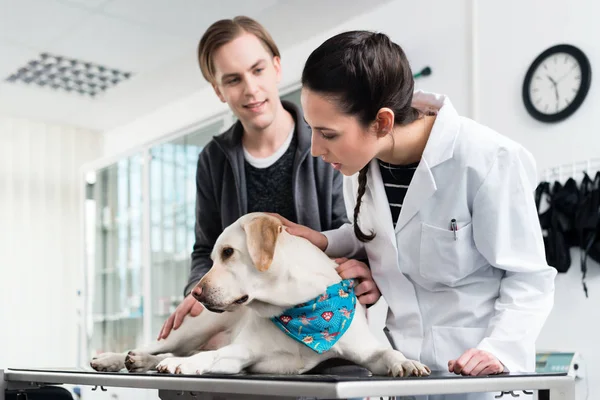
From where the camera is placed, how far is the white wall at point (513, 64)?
2.64 m

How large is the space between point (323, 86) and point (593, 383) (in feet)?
6.77

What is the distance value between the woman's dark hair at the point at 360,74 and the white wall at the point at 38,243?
16.0 ft

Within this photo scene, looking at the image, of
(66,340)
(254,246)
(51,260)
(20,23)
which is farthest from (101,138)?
(254,246)

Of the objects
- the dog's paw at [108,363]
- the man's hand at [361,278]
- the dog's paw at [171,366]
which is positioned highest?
the man's hand at [361,278]

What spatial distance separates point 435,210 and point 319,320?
1.02 feet

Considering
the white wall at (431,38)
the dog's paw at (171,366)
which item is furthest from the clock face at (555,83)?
the dog's paw at (171,366)

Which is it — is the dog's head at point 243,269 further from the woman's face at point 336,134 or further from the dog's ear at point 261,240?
the woman's face at point 336,134

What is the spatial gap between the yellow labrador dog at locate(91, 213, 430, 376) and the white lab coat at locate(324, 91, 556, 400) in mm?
133

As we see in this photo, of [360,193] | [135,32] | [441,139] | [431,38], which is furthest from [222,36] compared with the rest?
[135,32]

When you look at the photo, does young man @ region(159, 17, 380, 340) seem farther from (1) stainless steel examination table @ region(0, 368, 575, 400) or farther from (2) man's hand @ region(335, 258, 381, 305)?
(1) stainless steel examination table @ region(0, 368, 575, 400)

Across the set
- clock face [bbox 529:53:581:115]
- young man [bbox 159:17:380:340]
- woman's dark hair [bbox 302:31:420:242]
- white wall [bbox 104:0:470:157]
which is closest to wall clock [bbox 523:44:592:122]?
clock face [bbox 529:53:581:115]

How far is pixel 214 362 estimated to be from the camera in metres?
1.01

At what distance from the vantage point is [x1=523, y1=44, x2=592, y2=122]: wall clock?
2674mm

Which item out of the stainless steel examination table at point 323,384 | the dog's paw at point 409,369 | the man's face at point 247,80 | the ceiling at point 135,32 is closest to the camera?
the stainless steel examination table at point 323,384
